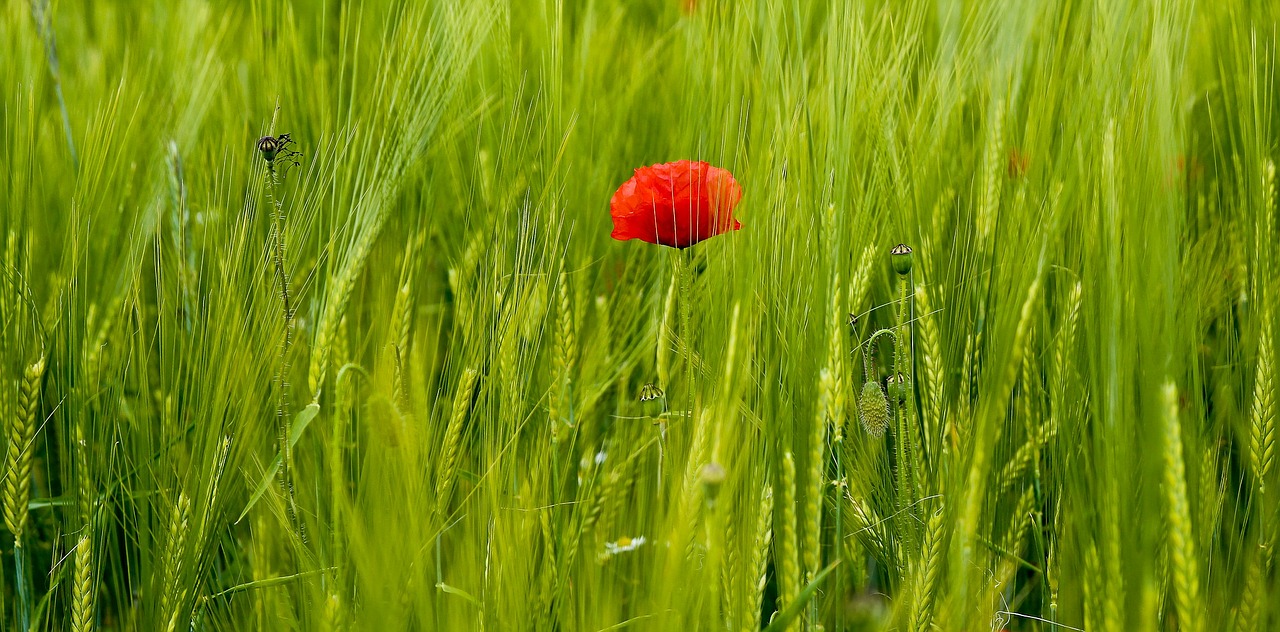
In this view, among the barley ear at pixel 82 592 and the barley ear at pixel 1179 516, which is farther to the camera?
the barley ear at pixel 82 592

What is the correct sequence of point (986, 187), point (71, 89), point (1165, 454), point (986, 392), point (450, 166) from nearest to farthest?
1. point (1165, 454)
2. point (986, 392)
3. point (986, 187)
4. point (450, 166)
5. point (71, 89)

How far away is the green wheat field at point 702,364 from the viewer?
52 centimetres

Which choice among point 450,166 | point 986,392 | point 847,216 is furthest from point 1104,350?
point 450,166

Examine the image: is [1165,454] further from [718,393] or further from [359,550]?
[359,550]

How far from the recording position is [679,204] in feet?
2.11

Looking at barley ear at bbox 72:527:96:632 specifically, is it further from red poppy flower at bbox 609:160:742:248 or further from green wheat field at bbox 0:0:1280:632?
red poppy flower at bbox 609:160:742:248

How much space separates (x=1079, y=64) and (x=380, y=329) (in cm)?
58

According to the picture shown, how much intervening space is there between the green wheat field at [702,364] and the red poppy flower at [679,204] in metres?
0.02

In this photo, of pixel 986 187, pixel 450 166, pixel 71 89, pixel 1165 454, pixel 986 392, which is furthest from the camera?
pixel 71 89

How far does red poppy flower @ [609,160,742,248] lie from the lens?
2.03 ft

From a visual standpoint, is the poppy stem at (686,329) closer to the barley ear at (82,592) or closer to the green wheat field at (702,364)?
the green wheat field at (702,364)

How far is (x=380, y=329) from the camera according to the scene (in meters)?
0.63

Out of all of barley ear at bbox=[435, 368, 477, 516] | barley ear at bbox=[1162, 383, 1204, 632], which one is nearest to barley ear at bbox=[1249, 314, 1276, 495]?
barley ear at bbox=[1162, 383, 1204, 632]

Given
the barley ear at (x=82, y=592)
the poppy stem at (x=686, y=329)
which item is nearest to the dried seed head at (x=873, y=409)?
the poppy stem at (x=686, y=329)
